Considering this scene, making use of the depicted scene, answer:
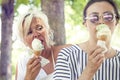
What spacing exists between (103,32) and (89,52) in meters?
0.08

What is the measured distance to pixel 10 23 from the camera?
258 cm

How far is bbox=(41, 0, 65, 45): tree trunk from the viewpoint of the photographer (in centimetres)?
163

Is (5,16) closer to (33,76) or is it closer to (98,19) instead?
(33,76)

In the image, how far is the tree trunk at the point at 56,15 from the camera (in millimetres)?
1633

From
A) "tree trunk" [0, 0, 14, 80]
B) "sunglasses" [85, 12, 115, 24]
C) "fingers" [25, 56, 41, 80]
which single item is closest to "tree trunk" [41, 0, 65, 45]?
"fingers" [25, 56, 41, 80]

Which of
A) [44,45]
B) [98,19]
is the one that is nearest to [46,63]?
[44,45]

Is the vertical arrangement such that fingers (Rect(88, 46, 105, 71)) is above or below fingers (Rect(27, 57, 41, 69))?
above

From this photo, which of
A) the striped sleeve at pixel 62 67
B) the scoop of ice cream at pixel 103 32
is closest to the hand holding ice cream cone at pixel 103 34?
the scoop of ice cream at pixel 103 32

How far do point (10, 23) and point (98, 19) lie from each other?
4.88ft

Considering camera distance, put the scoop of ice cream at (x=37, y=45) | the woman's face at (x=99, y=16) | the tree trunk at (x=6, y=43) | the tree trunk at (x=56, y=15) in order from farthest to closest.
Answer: the tree trunk at (x=6, y=43)
the tree trunk at (x=56, y=15)
the scoop of ice cream at (x=37, y=45)
the woman's face at (x=99, y=16)

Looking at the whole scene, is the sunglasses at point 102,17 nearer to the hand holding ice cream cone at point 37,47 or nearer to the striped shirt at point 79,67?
the striped shirt at point 79,67

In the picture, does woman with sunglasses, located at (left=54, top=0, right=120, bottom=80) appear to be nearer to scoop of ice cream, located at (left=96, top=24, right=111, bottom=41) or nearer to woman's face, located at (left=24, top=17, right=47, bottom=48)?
scoop of ice cream, located at (left=96, top=24, right=111, bottom=41)

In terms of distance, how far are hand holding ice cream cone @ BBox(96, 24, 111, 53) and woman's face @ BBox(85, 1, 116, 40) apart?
2 centimetres

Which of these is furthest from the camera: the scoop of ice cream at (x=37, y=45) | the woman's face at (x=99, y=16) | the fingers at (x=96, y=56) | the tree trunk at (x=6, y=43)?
the tree trunk at (x=6, y=43)
